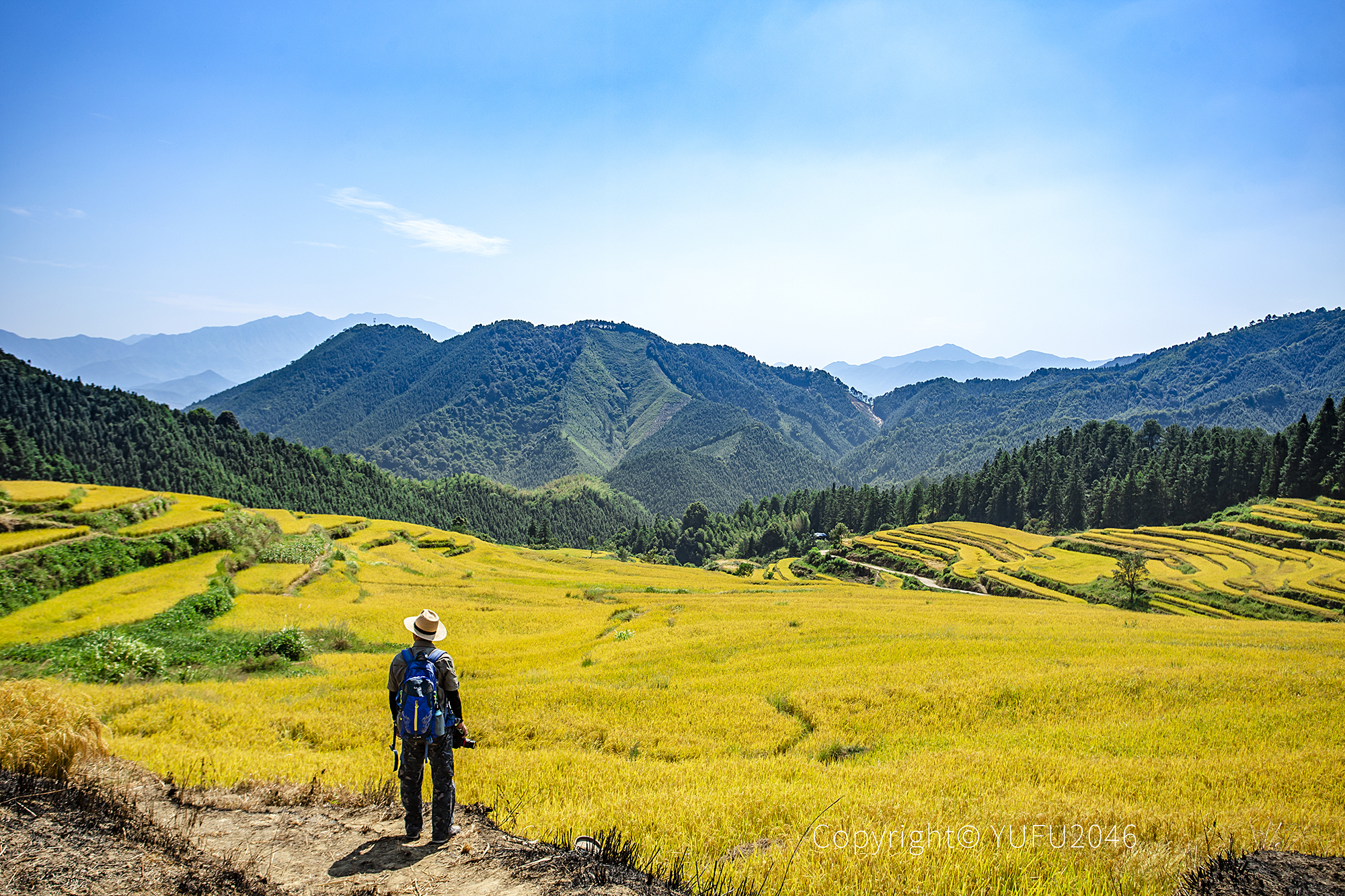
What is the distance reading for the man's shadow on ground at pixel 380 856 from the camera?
6.20 m

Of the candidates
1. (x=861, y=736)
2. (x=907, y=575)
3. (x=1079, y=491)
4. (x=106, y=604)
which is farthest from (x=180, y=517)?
(x=1079, y=491)

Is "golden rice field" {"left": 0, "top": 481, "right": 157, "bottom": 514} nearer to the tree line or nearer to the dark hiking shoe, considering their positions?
the dark hiking shoe

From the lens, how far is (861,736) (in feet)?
42.8

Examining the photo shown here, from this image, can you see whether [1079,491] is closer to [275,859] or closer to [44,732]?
[275,859]

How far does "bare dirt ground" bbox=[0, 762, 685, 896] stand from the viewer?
543 centimetres

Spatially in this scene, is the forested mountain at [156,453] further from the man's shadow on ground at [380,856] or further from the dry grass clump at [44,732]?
the man's shadow on ground at [380,856]

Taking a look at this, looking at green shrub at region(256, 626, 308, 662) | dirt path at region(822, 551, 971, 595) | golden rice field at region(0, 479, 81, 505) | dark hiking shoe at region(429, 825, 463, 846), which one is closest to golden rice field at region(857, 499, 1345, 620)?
dirt path at region(822, 551, 971, 595)

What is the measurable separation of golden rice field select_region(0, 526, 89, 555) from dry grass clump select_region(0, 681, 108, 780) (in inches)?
916

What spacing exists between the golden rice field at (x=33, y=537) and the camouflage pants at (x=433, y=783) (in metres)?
28.3

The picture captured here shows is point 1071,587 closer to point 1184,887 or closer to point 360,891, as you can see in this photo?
point 1184,887

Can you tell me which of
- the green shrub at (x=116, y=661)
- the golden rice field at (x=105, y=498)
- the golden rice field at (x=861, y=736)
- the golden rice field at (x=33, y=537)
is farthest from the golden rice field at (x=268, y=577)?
the green shrub at (x=116, y=661)

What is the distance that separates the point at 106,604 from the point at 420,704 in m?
25.0

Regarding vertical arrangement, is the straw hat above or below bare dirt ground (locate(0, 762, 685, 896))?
above

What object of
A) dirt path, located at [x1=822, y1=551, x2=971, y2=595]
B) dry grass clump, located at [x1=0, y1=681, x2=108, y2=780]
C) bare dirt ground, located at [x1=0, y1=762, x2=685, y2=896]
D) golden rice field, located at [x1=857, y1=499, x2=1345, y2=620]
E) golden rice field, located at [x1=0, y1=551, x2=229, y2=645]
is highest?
dry grass clump, located at [x1=0, y1=681, x2=108, y2=780]
